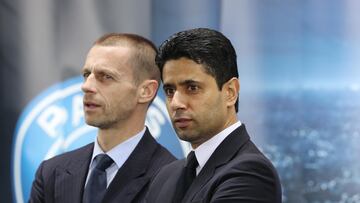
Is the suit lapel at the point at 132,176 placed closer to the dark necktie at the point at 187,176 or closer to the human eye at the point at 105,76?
the human eye at the point at 105,76

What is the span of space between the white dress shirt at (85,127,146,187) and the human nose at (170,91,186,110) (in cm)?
46

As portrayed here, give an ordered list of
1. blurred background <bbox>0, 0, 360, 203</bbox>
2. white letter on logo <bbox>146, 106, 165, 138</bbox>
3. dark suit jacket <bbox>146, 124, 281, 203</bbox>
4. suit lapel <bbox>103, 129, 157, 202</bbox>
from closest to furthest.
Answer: dark suit jacket <bbox>146, 124, 281, 203</bbox>, suit lapel <bbox>103, 129, 157, 202</bbox>, blurred background <bbox>0, 0, 360, 203</bbox>, white letter on logo <bbox>146, 106, 165, 138</bbox>

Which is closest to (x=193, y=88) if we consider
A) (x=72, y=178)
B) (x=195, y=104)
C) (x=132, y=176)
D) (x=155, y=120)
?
(x=195, y=104)

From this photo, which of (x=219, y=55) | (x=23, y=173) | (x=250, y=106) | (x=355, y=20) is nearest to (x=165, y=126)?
(x=250, y=106)

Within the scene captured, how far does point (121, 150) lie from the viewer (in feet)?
7.03

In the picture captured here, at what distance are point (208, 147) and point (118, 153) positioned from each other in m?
0.50

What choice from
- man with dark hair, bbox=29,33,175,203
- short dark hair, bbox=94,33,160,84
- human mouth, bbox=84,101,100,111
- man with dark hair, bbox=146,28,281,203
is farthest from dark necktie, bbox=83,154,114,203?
man with dark hair, bbox=146,28,281,203

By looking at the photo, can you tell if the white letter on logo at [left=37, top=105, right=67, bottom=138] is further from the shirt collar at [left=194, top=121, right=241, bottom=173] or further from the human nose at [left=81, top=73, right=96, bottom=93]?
the shirt collar at [left=194, top=121, right=241, bottom=173]

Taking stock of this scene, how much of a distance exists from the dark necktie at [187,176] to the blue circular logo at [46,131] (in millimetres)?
1105

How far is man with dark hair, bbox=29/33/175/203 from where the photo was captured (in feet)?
6.82

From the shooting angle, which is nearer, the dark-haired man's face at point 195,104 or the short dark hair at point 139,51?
the dark-haired man's face at point 195,104

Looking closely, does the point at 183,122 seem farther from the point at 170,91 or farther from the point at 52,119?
the point at 52,119

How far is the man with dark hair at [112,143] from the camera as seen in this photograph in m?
2.08

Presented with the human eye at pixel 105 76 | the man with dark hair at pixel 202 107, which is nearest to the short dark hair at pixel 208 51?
the man with dark hair at pixel 202 107
